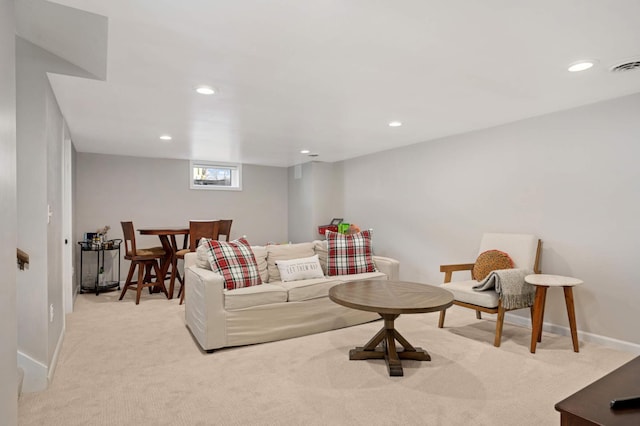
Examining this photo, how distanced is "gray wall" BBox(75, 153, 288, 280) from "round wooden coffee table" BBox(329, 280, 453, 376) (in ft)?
13.9

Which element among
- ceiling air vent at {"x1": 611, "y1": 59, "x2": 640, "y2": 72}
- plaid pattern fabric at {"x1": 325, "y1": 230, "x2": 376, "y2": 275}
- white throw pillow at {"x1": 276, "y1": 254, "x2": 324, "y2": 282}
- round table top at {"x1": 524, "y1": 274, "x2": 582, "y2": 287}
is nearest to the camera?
ceiling air vent at {"x1": 611, "y1": 59, "x2": 640, "y2": 72}

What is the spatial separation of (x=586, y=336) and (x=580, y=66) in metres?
2.37

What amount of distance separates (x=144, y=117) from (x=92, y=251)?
9.60ft

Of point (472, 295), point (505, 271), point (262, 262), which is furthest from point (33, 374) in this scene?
point (505, 271)

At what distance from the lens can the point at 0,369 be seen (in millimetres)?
1351

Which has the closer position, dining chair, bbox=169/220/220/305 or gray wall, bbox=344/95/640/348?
gray wall, bbox=344/95/640/348

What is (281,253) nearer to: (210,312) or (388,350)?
(210,312)

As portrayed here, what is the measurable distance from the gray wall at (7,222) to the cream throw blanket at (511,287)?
10.7ft

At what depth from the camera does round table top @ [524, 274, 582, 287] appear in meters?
2.98

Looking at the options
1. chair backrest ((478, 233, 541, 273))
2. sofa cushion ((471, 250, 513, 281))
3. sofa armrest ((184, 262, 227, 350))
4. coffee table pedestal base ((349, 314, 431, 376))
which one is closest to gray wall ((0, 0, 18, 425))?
sofa armrest ((184, 262, 227, 350))

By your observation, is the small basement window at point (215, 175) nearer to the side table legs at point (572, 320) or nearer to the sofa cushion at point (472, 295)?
the sofa cushion at point (472, 295)

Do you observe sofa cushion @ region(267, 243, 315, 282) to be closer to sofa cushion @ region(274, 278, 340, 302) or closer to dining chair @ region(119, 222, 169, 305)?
sofa cushion @ region(274, 278, 340, 302)

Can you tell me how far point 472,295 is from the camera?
3.29m

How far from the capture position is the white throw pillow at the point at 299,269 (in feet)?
12.1
